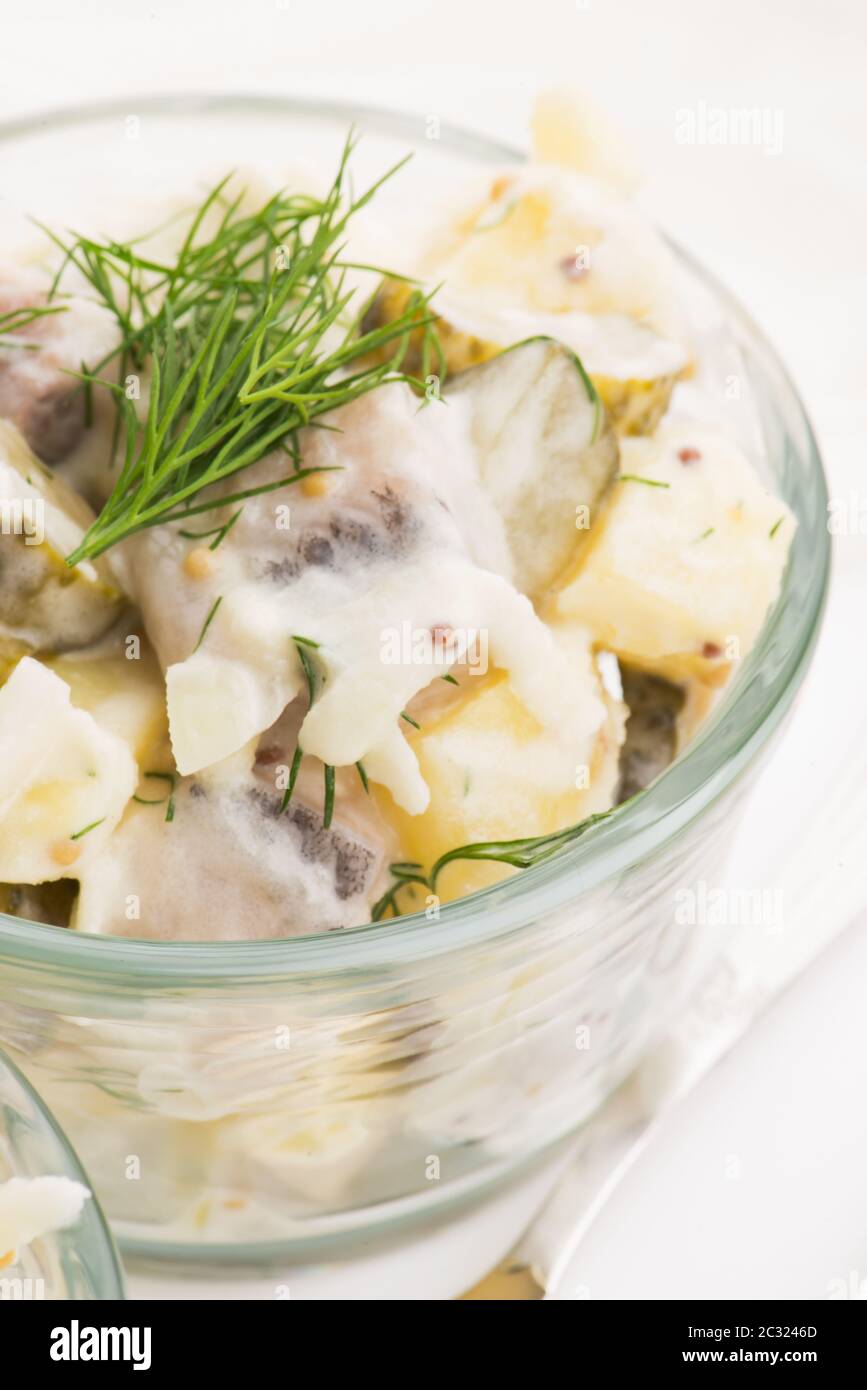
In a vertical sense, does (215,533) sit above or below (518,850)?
above

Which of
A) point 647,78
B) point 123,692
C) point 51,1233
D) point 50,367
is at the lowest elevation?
point 51,1233

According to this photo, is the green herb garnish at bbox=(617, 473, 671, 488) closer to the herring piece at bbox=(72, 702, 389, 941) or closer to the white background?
the herring piece at bbox=(72, 702, 389, 941)

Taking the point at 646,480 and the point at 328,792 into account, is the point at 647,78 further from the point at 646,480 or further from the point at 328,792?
the point at 328,792

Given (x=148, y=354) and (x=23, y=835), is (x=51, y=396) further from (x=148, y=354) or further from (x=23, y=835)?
(x=23, y=835)

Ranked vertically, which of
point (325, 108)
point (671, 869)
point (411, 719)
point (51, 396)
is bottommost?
point (671, 869)

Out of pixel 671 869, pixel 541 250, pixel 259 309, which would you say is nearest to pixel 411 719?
pixel 671 869

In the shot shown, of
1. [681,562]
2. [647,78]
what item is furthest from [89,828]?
[647,78]

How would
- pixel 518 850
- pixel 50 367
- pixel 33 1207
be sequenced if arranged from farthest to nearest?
pixel 50 367 → pixel 518 850 → pixel 33 1207
